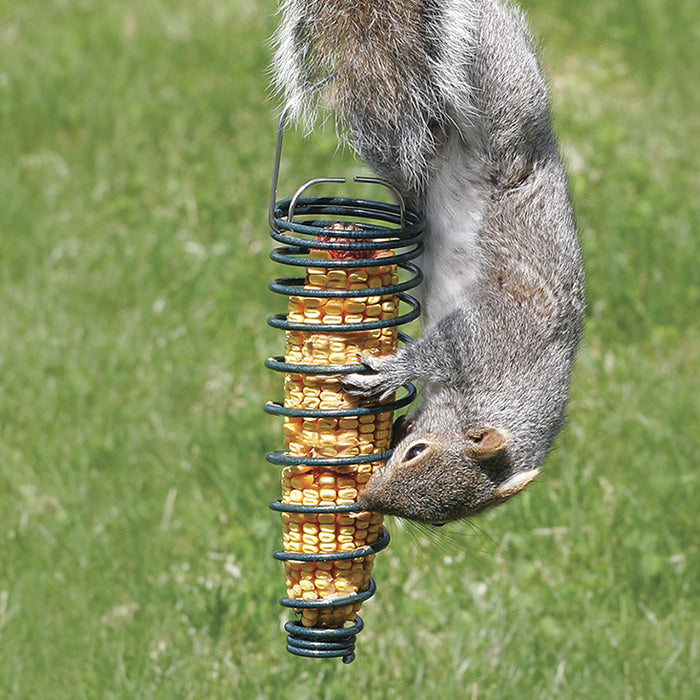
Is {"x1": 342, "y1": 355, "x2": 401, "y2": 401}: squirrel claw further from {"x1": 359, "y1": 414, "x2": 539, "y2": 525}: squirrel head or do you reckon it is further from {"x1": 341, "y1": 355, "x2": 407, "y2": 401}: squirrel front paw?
{"x1": 359, "y1": 414, "x2": 539, "y2": 525}: squirrel head

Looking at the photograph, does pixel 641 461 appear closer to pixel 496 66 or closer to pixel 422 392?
pixel 422 392

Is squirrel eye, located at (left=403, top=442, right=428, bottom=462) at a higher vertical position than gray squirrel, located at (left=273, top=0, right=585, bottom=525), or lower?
lower

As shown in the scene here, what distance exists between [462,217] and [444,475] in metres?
0.54

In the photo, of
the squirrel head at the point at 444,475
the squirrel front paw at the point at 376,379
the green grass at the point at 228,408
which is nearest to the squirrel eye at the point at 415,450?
the squirrel head at the point at 444,475

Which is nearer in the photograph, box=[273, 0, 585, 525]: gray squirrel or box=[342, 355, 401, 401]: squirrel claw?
box=[342, 355, 401, 401]: squirrel claw

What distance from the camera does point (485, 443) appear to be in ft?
7.76

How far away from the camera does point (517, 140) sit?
2.55 meters

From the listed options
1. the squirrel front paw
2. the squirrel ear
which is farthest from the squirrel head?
the squirrel front paw

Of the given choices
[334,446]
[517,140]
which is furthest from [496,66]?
[334,446]

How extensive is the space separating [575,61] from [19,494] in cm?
357

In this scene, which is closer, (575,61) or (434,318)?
(434,318)

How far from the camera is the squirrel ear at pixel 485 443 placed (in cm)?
236

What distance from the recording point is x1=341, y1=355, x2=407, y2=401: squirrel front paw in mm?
2258

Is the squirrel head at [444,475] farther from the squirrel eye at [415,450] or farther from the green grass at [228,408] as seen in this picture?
the green grass at [228,408]
